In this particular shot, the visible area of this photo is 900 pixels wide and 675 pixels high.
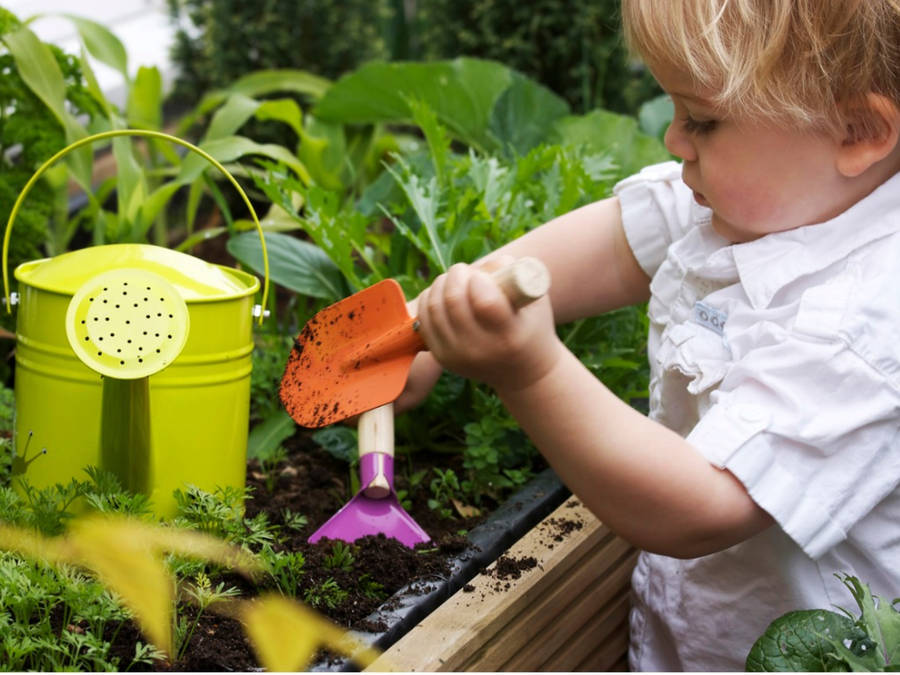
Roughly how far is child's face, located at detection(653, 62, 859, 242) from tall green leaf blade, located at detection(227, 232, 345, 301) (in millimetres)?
725

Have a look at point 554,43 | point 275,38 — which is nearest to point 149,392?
point 275,38

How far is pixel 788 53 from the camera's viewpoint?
3.63 feet

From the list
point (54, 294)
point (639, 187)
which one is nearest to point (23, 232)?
point (54, 294)

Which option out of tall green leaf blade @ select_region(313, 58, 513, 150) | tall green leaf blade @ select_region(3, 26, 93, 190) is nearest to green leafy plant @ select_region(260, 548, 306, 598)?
tall green leaf blade @ select_region(3, 26, 93, 190)

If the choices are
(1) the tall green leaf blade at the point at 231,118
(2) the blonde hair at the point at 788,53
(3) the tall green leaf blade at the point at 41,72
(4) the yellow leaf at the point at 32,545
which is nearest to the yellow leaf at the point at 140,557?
(4) the yellow leaf at the point at 32,545

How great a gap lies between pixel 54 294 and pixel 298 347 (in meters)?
0.27

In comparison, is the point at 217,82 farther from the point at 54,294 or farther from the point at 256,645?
the point at 256,645

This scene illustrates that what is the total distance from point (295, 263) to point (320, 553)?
25.1 inches

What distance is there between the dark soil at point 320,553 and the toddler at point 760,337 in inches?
11.3

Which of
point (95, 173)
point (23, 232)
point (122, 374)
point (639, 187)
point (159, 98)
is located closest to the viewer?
point (122, 374)

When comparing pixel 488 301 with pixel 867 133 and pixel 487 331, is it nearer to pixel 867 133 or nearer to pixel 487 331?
pixel 487 331

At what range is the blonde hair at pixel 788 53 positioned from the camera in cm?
109

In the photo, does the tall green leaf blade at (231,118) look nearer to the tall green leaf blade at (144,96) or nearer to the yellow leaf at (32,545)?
the tall green leaf blade at (144,96)

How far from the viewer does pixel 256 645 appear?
104cm
